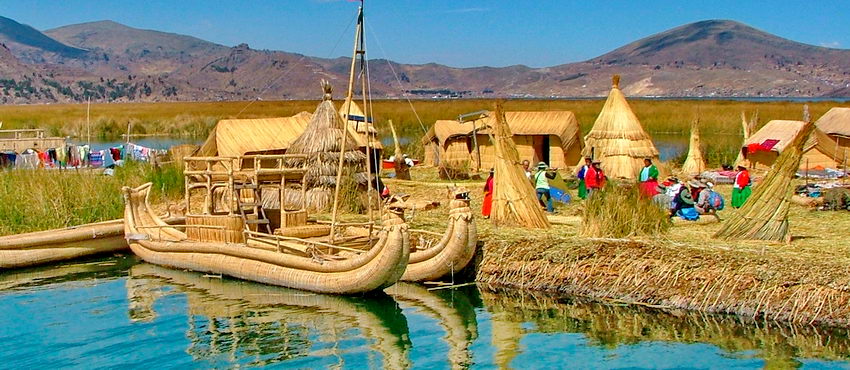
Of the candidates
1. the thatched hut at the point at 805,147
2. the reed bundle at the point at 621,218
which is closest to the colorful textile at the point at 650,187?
the reed bundle at the point at 621,218

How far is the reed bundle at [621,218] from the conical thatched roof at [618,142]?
726cm

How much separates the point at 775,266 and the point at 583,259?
2.15 m

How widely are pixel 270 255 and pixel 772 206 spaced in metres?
5.97

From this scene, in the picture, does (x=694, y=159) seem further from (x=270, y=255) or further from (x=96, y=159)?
(x=96, y=159)

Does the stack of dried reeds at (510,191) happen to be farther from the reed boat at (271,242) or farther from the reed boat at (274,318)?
the reed boat at (274,318)

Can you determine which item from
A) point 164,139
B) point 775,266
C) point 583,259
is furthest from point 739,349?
point 164,139

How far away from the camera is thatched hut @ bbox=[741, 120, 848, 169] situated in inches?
828

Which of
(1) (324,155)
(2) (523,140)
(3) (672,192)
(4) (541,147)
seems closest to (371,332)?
(1) (324,155)

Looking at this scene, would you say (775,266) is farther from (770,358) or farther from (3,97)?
(3,97)

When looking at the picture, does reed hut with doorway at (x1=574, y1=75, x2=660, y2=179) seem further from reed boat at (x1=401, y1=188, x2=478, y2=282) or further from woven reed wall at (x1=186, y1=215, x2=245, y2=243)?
woven reed wall at (x1=186, y1=215, x2=245, y2=243)

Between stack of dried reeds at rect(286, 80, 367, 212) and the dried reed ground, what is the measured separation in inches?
134

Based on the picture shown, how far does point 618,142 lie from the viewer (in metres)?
19.9

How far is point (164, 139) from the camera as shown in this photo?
4062 cm

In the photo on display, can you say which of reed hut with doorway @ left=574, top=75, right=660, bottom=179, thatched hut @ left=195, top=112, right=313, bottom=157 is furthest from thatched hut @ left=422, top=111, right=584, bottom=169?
thatched hut @ left=195, top=112, right=313, bottom=157
